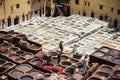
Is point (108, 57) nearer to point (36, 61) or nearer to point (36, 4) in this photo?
point (36, 61)

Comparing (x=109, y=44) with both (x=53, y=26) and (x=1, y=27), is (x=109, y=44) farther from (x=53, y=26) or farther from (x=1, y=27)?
(x=1, y=27)

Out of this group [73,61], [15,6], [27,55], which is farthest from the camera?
[15,6]

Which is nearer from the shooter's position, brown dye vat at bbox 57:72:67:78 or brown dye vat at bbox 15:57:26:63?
brown dye vat at bbox 57:72:67:78

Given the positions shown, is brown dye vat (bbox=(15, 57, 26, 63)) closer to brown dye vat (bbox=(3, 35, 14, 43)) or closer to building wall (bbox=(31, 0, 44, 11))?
brown dye vat (bbox=(3, 35, 14, 43))

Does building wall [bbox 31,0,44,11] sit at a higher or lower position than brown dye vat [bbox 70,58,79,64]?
higher

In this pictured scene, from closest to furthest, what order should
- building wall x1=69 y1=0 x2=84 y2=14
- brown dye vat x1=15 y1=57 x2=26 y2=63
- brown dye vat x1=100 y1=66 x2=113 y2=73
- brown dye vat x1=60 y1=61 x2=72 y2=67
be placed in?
brown dye vat x1=100 y1=66 x2=113 y2=73 → brown dye vat x1=15 y1=57 x2=26 y2=63 → brown dye vat x1=60 y1=61 x2=72 y2=67 → building wall x1=69 y1=0 x2=84 y2=14

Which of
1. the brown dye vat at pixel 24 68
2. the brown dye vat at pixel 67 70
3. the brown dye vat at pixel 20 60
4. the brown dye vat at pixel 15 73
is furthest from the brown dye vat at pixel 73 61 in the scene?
the brown dye vat at pixel 15 73

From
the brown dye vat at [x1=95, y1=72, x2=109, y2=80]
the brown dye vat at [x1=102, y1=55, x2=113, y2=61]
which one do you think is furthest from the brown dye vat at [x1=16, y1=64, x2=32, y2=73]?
the brown dye vat at [x1=102, y1=55, x2=113, y2=61]

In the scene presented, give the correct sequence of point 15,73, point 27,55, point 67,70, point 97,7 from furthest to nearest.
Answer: point 97,7 < point 27,55 < point 67,70 < point 15,73

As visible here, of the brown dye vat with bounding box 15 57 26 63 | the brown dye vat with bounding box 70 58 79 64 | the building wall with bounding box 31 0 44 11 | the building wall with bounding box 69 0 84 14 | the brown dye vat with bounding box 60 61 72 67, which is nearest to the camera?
the brown dye vat with bounding box 15 57 26 63

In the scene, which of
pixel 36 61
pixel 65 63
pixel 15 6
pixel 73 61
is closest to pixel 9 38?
pixel 36 61

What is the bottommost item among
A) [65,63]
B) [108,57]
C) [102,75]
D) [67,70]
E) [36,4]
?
[102,75]

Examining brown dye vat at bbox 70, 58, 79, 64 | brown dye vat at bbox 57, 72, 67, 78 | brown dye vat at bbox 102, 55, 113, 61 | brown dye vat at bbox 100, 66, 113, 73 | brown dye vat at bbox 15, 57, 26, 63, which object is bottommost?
brown dye vat at bbox 57, 72, 67, 78

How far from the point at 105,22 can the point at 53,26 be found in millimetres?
9436
